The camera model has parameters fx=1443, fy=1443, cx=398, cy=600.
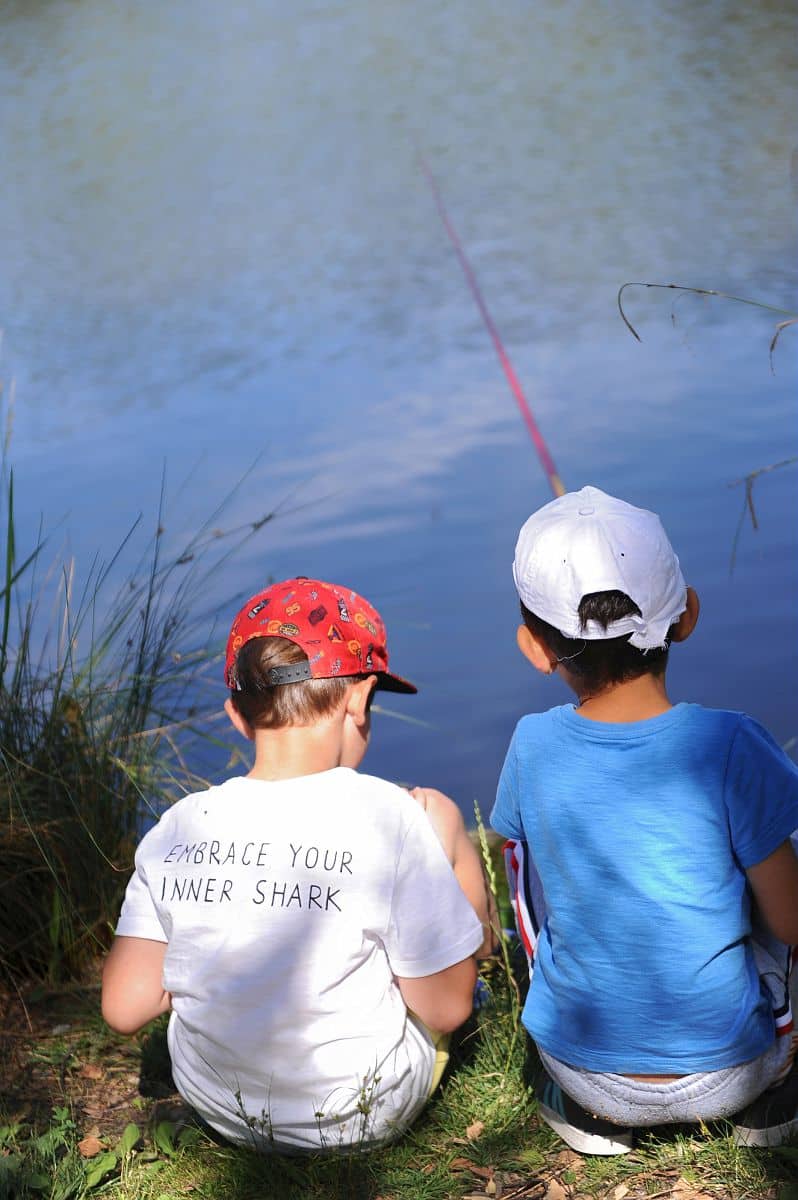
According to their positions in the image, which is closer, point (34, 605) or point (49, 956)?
point (49, 956)

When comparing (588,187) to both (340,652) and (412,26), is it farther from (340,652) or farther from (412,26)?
(340,652)

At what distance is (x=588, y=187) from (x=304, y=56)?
4.03 metres

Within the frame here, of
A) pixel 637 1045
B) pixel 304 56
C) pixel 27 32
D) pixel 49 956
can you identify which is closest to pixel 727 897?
pixel 637 1045

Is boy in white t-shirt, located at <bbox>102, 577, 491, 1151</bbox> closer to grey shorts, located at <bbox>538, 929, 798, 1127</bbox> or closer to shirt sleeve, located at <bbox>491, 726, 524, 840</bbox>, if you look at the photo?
shirt sleeve, located at <bbox>491, 726, 524, 840</bbox>

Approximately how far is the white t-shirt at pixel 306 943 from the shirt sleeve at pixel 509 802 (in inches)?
5.0

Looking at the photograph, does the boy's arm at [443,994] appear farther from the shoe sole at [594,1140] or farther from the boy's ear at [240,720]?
the boy's ear at [240,720]

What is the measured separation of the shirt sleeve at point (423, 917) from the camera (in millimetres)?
1966

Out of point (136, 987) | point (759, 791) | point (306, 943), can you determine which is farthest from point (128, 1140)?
point (759, 791)

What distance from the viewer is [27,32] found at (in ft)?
38.8

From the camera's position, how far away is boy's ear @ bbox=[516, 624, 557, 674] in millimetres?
1982

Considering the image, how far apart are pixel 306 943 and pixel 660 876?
1.57 feet

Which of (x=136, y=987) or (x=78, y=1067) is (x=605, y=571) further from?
(x=78, y=1067)

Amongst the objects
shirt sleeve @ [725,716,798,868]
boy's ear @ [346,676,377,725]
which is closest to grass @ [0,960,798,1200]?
shirt sleeve @ [725,716,798,868]

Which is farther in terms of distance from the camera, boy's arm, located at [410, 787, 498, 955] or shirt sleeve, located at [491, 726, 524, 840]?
boy's arm, located at [410, 787, 498, 955]
